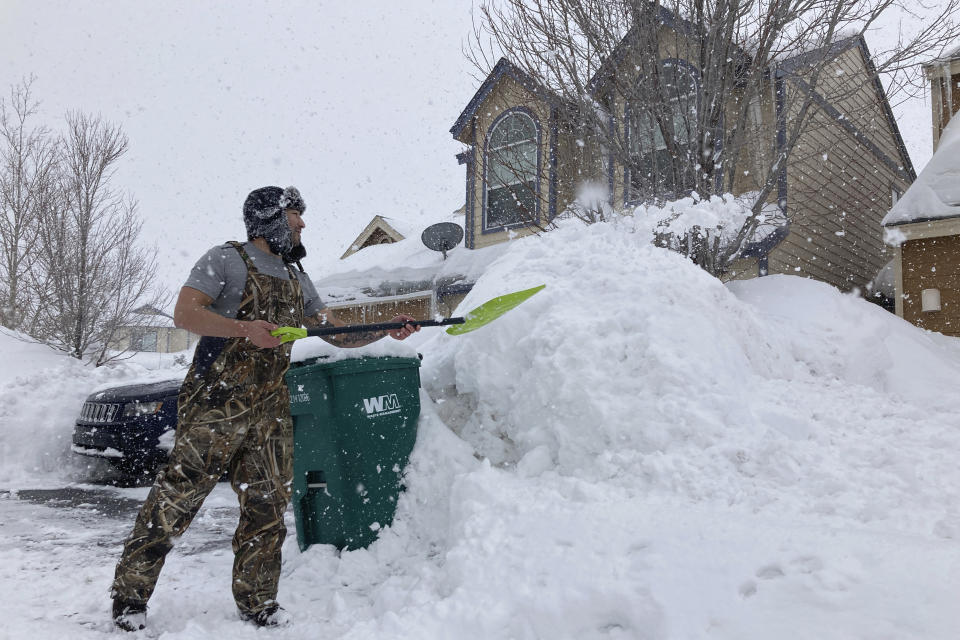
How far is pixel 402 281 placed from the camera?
1157 centimetres

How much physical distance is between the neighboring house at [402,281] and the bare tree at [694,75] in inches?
158

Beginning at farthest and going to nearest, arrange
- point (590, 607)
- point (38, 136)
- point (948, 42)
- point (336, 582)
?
1. point (38, 136)
2. point (948, 42)
3. point (336, 582)
4. point (590, 607)

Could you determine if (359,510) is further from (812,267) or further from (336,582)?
(812,267)

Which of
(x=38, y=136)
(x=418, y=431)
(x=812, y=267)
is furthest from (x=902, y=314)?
(x=38, y=136)

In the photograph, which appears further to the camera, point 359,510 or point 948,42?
point 948,42

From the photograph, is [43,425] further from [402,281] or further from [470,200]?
[470,200]

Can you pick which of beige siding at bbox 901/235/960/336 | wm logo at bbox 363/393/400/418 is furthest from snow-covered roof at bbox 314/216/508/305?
wm logo at bbox 363/393/400/418

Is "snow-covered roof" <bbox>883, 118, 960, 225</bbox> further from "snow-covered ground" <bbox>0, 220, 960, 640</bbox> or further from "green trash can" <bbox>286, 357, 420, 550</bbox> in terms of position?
"green trash can" <bbox>286, 357, 420, 550</bbox>

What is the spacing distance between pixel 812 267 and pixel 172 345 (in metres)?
53.5

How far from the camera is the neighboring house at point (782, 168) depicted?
6.79 meters

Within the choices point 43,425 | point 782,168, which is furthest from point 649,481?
point 43,425

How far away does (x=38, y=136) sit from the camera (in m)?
14.1

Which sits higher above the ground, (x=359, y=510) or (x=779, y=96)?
(x=779, y=96)

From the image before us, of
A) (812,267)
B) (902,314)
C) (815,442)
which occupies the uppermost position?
(812,267)
